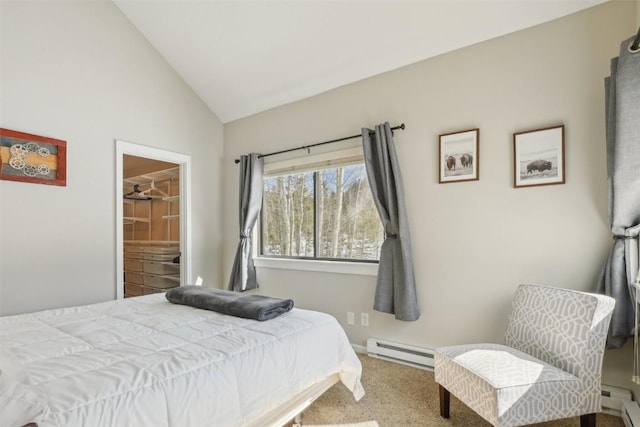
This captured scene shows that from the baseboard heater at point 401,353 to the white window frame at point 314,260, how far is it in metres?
0.61

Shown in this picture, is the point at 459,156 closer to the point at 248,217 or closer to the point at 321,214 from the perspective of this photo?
the point at 321,214

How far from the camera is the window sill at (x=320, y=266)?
3.02 meters

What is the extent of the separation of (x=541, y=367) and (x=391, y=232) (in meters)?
1.38

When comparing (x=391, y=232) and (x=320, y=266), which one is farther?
(x=320, y=266)

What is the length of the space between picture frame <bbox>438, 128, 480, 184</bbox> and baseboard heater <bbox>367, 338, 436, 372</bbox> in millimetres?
1394

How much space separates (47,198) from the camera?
8.75 feet

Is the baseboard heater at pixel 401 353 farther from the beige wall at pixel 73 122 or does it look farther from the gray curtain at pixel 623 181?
the beige wall at pixel 73 122

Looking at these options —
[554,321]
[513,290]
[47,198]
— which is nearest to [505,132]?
[513,290]

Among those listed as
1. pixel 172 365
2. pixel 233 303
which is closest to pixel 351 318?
pixel 233 303

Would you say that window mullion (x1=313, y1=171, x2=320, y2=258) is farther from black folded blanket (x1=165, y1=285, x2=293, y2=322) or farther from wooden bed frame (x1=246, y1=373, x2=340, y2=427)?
wooden bed frame (x1=246, y1=373, x2=340, y2=427)

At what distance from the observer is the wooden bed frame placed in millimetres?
1481

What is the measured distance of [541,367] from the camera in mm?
1664

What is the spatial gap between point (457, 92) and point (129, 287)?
208 inches

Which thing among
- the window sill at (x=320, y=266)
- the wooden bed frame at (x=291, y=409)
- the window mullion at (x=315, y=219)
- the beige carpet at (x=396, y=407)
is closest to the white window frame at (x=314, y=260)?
the window sill at (x=320, y=266)
